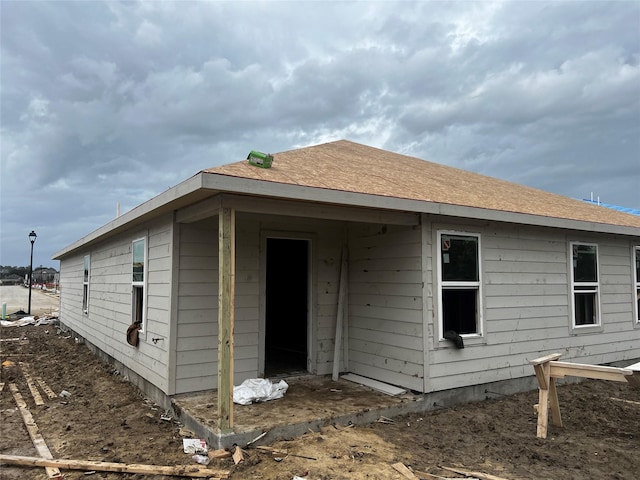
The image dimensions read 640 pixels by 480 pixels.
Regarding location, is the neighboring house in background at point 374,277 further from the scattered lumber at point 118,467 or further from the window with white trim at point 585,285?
Answer: the scattered lumber at point 118,467

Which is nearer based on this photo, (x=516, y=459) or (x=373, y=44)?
(x=516, y=459)

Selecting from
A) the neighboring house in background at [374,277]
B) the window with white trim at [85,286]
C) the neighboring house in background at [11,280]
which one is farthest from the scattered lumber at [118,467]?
the neighboring house in background at [11,280]

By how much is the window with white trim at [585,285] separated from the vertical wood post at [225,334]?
5.82 metres

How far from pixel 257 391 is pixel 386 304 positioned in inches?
82.4

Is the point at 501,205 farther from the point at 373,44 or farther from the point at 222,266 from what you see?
the point at 373,44

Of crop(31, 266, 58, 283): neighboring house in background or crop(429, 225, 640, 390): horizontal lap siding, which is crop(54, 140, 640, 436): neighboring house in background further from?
crop(31, 266, 58, 283): neighboring house in background

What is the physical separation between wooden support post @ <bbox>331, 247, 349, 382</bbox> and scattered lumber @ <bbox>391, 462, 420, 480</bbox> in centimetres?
265

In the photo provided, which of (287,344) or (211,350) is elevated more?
(211,350)

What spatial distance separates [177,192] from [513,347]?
507 centimetres

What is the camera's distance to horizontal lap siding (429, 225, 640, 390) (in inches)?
227

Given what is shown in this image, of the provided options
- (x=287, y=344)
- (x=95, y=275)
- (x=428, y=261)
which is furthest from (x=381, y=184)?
(x=95, y=275)

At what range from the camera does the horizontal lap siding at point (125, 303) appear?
5656 mm

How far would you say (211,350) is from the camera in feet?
18.3

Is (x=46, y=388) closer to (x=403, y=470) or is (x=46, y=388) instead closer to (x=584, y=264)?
(x=403, y=470)
